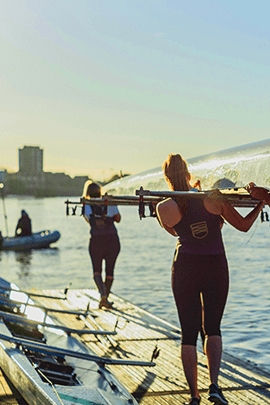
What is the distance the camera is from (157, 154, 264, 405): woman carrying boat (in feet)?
12.4

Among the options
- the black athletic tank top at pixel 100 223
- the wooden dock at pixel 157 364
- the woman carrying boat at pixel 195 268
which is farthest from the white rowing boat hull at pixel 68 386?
the black athletic tank top at pixel 100 223

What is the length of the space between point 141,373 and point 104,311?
9.75ft

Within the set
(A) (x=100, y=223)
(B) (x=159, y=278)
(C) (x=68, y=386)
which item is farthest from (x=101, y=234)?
(B) (x=159, y=278)

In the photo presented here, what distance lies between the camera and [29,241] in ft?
91.4

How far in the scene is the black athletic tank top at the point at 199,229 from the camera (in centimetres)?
375

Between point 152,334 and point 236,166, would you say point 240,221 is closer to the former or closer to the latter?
point 236,166

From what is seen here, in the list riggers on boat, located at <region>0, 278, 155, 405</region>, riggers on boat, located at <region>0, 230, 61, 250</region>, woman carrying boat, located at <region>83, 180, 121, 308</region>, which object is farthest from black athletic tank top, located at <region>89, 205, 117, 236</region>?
riggers on boat, located at <region>0, 230, 61, 250</region>

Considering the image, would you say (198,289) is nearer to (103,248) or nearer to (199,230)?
(199,230)

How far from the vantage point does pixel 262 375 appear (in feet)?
16.9

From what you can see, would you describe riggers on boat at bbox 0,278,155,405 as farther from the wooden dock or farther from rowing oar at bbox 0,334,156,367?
the wooden dock

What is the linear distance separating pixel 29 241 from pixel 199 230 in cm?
2492

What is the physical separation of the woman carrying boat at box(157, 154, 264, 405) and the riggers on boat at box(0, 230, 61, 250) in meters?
24.4

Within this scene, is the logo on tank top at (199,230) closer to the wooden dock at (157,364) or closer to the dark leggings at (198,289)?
the dark leggings at (198,289)

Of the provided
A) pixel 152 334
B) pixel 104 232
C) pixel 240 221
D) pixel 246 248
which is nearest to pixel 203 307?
pixel 240 221
